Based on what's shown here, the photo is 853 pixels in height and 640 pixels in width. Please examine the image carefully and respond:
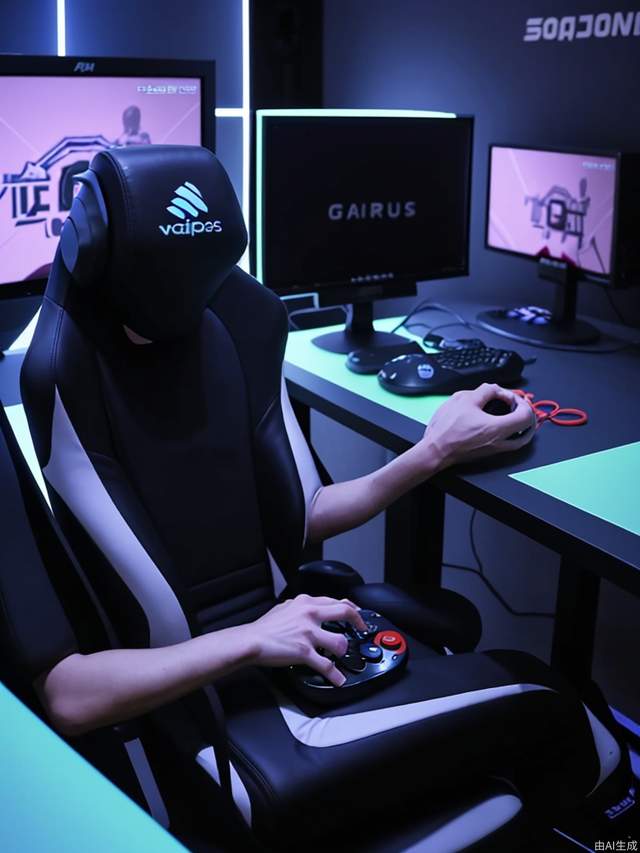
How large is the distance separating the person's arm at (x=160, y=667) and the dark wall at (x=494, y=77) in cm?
130

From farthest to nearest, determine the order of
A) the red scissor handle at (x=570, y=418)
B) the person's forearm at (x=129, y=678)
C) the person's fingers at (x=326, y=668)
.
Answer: the red scissor handle at (x=570, y=418), the person's fingers at (x=326, y=668), the person's forearm at (x=129, y=678)

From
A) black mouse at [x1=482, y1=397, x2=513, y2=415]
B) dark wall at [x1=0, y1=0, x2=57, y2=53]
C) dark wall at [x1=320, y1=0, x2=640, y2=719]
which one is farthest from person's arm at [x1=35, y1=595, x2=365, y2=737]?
dark wall at [x1=0, y1=0, x2=57, y2=53]

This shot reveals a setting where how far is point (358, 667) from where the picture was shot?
119cm

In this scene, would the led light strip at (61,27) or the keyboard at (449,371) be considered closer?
the keyboard at (449,371)

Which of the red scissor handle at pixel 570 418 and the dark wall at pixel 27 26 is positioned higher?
the dark wall at pixel 27 26

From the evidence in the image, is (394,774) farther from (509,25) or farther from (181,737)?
(509,25)

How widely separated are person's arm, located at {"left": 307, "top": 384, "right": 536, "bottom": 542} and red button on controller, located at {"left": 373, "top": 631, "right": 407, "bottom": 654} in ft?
0.72

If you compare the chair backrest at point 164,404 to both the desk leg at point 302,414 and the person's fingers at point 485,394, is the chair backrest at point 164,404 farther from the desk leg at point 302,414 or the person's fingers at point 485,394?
the desk leg at point 302,414

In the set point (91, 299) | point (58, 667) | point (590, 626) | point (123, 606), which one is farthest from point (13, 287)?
point (590, 626)


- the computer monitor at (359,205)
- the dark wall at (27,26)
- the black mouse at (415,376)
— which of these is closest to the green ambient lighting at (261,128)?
the computer monitor at (359,205)

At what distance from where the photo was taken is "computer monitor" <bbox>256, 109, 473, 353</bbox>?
5.96 ft

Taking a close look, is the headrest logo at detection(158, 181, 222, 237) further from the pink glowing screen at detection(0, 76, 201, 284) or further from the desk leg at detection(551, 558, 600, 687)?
the desk leg at detection(551, 558, 600, 687)

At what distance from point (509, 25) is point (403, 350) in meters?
0.88

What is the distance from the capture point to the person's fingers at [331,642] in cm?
113
